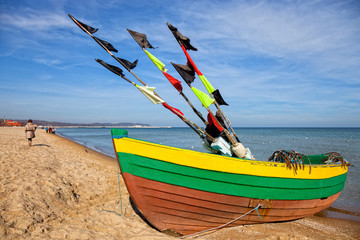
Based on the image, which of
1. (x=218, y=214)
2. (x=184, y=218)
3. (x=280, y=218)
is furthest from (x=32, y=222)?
(x=280, y=218)

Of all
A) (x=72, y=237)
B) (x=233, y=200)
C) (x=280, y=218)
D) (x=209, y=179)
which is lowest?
(x=280, y=218)

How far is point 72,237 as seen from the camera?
3832 millimetres

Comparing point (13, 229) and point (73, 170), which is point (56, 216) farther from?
point (73, 170)

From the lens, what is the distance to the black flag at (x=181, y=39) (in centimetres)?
499

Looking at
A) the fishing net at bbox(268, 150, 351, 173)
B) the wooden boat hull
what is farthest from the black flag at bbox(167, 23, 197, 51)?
the fishing net at bbox(268, 150, 351, 173)

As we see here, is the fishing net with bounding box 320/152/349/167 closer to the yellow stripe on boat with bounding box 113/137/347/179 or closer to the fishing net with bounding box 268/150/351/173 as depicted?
the fishing net with bounding box 268/150/351/173

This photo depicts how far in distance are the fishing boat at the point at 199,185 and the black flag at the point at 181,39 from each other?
243cm

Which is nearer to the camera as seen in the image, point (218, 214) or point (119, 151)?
point (119, 151)

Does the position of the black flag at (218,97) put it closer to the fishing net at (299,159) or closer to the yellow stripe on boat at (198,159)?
the yellow stripe on boat at (198,159)

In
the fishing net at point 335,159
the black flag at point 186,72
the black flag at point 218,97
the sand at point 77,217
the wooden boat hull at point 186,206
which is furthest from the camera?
the fishing net at point 335,159

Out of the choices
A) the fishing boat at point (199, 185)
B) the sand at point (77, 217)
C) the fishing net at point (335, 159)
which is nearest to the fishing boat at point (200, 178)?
the fishing boat at point (199, 185)

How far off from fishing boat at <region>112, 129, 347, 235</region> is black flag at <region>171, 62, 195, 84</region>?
1710 mm

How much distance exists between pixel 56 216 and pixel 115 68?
3.53 metres

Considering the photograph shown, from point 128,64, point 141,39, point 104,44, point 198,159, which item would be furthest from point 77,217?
point 141,39
